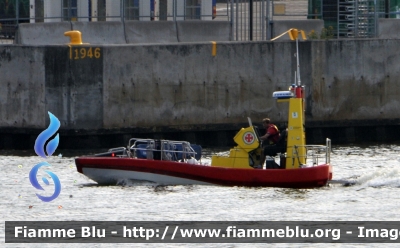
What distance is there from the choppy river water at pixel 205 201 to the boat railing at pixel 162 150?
29.3 inches

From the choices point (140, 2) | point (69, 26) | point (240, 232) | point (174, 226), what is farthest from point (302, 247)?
point (140, 2)

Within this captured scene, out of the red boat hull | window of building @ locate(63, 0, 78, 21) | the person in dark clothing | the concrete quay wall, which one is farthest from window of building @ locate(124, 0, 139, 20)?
the person in dark clothing

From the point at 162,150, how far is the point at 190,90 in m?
7.76

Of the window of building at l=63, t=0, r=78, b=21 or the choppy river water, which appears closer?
the choppy river water

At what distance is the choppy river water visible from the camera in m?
20.9

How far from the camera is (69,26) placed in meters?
36.4

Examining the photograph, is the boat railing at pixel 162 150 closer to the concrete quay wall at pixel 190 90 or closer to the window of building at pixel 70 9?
the concrete quay wall at pixel 190 90

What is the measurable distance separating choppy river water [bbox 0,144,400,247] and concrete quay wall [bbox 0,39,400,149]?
475 centimetres

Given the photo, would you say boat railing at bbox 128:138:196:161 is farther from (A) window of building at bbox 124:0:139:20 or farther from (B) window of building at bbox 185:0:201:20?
(A) window of building at bbox 124:0:139:20

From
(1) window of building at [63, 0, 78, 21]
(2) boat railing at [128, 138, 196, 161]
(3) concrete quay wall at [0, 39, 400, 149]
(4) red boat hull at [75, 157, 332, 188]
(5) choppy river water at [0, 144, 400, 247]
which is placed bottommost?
(5) choppy river water at [0, 144, 400, 247]

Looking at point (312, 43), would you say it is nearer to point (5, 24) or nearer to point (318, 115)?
point (318, 115)

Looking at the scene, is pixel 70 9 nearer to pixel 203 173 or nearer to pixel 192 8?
pixel 192 8

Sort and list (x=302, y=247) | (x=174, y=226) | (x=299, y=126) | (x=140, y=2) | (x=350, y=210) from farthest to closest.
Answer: (x=140, y=2)
(x=299, y=126)
(x=350, y=210)
(x=174, y=226)
(x=302, y=247)

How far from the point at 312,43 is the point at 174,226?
46.7 ft
